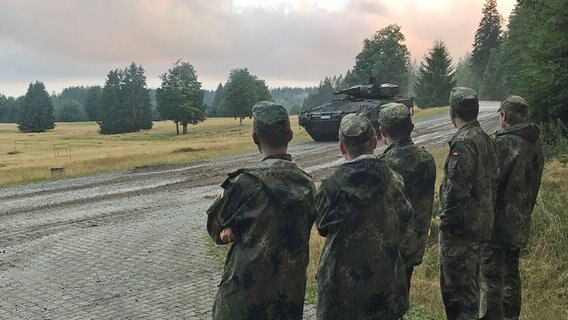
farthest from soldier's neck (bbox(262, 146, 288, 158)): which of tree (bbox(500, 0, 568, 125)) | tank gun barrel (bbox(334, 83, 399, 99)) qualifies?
tank gun barrel (bbox(334, 83, 399, 99))

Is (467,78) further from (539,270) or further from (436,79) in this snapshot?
(539,270)

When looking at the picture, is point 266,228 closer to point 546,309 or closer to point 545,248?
point 546,309

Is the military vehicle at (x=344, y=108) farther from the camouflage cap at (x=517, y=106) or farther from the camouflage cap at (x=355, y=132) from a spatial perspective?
the camouflage cap at (x=355, y=132)

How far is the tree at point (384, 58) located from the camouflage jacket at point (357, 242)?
63563 millimetres

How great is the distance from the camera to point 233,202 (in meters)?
3.38

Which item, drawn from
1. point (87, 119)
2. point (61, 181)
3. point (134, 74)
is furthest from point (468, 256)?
point (87, 119)

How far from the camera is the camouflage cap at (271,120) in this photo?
3518 mm

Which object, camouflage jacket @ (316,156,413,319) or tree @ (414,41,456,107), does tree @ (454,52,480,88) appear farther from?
camouflage jacket @ (316,156,413,319)

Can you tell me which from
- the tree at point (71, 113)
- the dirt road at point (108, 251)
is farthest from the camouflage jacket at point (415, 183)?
the tree at point (71, 113)

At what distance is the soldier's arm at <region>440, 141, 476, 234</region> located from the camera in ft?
15.1

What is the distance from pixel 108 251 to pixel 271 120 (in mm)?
6407

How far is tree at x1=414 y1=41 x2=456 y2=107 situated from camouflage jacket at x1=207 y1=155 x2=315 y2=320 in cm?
5559

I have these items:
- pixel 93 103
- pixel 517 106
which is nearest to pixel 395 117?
pixel 517 106

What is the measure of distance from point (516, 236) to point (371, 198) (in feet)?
7.07
